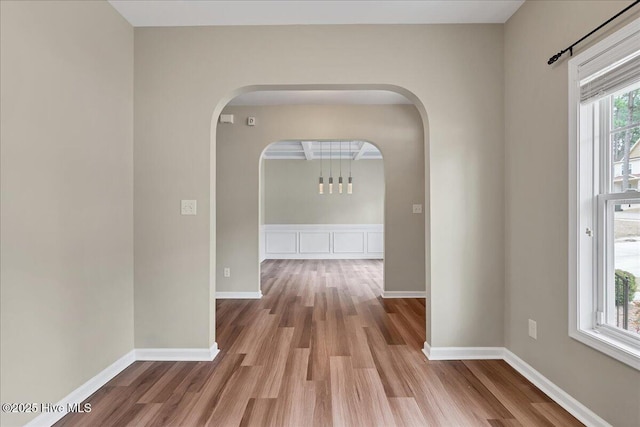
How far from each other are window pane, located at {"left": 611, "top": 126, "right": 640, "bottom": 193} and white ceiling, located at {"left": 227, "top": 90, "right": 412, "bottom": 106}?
9.38ft

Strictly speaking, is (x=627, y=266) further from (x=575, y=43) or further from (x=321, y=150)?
(x=321, y=150)

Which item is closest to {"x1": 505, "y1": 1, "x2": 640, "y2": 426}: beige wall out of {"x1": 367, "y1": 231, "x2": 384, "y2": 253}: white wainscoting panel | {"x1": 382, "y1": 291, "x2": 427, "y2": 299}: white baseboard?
{"x1": 382, "y1": 291, "x2": 427, "y2": 299}: white baseboard

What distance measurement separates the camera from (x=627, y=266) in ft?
6.13

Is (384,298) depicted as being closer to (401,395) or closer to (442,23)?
(401,395)

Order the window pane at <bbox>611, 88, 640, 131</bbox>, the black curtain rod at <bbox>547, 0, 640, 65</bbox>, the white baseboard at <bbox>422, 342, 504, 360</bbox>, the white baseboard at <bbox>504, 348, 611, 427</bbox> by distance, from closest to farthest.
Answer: the black curtain rod at <bbox>547, 0, 640, 65</bbox> → the window pane at <bbox>611, 88, 640, 131</bbox> → the white baseboard at <bbox>504, 348, 611, 427</bbox> → the white baseboard at <bbox>422, 342, 504, 360</bbox>

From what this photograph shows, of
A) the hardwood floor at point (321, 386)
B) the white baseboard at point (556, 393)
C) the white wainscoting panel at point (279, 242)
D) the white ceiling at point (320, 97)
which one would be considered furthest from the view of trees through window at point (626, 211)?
the white wainscoting panel at point (279, 242)

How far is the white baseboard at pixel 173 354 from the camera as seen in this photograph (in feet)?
9.47

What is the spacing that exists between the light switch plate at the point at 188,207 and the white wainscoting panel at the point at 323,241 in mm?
6322

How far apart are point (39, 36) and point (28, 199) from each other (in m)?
0.92

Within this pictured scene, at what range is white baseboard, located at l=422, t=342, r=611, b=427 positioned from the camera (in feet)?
6.44

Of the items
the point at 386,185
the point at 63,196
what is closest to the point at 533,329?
the point at 386,185

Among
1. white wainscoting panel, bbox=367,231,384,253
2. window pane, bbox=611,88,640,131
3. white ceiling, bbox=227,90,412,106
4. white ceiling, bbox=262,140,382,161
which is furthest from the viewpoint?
white wainscoting panel, bbox=367,231,384,253

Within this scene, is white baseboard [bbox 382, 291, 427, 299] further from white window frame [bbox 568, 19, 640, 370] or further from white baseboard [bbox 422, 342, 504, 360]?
white window frame [bbox 568, 19, 640, 370]

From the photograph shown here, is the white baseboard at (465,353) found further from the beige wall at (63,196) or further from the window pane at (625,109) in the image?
the beige wall at (63,196)
